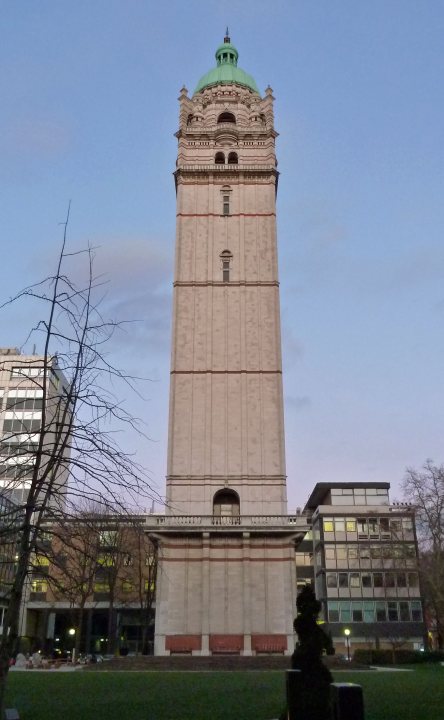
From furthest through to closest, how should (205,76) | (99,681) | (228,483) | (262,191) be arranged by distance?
(205,76)
(262,191)
(228,483)
(99,681)

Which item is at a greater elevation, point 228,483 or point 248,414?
point 248,414

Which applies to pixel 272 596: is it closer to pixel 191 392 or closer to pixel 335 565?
pixel 191 392

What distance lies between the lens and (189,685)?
77.8 ft

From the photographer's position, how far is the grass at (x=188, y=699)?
50.6ft

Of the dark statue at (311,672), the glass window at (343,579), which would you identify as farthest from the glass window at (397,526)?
the dark statue at (311,672)

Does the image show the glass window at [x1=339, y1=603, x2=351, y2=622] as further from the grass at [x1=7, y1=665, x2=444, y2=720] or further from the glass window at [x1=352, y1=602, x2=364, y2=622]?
the grass at [x1=7, y1=665, x2=444, y2=720]

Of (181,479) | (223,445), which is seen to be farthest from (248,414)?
(181,479)

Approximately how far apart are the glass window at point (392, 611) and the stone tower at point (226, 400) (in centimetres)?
2912

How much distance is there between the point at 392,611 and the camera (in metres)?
65.6

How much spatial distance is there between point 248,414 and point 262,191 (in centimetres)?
2023

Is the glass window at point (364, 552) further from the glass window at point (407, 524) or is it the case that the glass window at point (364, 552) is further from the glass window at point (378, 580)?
the glass window at point (407, 524)

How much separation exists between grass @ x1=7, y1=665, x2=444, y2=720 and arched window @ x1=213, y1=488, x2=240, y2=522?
18038 millimetres

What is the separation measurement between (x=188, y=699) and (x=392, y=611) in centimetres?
5290

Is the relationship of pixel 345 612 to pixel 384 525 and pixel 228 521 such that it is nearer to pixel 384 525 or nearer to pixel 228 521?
pixel 384 525
